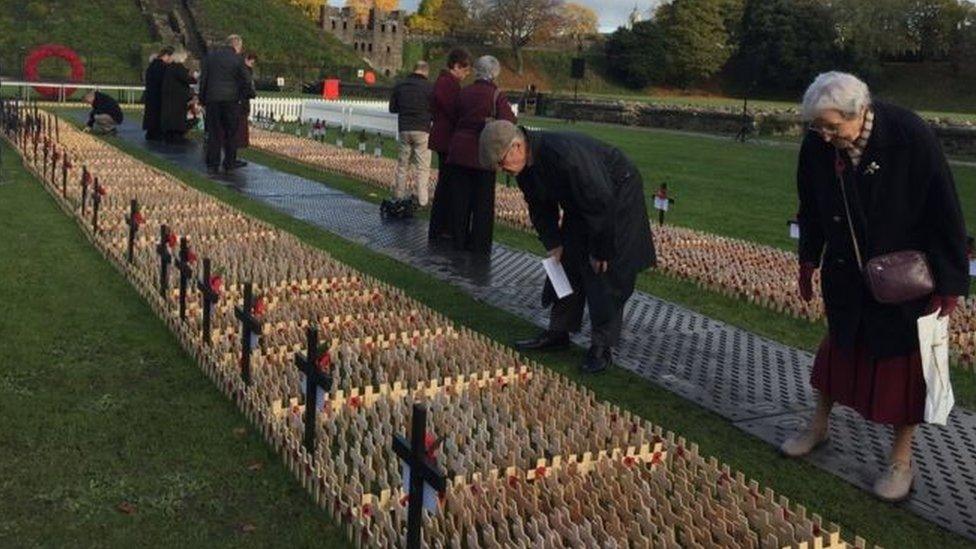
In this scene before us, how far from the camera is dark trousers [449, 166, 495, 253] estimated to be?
33.3 ft

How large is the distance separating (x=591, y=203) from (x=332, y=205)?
8.03 metres

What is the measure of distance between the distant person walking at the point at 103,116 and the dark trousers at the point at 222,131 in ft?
21.9

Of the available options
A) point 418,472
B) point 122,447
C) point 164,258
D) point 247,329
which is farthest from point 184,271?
point 418,472

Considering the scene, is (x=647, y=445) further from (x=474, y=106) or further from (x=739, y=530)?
(x=474, y=106)

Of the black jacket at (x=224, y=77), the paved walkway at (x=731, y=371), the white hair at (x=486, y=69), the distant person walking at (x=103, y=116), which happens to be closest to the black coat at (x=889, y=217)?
the paved walkway at (x=731, y=371)

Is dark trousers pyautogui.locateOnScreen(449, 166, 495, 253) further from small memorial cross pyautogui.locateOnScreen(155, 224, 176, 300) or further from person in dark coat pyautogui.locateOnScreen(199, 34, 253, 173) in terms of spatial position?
person in dark coat pyautogui.locateOnScreen(199, 34, 253, 173)

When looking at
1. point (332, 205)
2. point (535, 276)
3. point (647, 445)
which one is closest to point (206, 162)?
point (332, 205)

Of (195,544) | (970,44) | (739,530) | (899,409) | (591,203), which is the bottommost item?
(195,544)

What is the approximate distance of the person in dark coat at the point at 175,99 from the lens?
20.4 m

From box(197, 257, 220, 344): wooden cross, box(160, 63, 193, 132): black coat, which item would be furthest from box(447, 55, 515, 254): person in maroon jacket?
box(160, 63, 193, 132): black coat

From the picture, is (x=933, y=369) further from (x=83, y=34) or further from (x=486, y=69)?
(x=83, y=34)

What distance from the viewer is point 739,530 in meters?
3.74

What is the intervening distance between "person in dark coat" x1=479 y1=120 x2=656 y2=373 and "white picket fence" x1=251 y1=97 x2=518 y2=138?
20.3 meters

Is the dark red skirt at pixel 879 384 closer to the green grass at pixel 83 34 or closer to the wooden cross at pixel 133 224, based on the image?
the wooden cross at pixel 133 224
